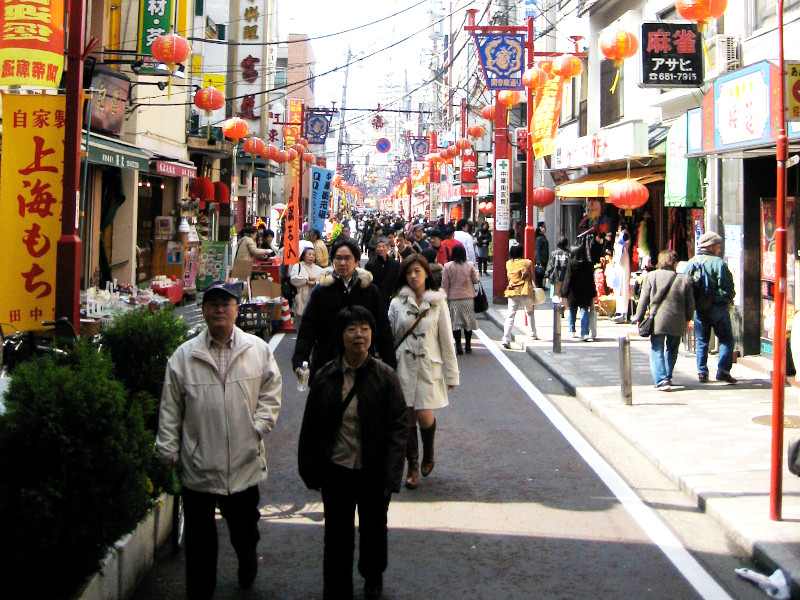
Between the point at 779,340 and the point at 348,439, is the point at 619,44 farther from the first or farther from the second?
the point at 348,439

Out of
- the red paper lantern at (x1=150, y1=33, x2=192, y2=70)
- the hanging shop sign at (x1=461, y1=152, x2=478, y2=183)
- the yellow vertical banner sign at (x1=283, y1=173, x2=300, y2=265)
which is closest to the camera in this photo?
the red paper lantern at (x1=150, y1=33, x2=192, y2=70)

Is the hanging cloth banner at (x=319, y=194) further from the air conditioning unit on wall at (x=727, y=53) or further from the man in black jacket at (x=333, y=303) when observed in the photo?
the man in black jacket at (x=333, y=303)

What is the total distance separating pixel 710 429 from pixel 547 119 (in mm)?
11566

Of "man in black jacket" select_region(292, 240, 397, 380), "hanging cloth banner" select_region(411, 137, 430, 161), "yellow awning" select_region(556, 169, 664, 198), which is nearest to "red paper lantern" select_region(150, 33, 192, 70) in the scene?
"yellow awning" select_region(556, 169, 664, 198)

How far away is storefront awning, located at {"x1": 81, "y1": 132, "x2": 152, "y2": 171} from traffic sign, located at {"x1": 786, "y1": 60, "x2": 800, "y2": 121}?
9797 mm

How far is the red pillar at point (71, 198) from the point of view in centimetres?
827

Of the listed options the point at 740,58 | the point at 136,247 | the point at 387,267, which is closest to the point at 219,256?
the point at 136,247

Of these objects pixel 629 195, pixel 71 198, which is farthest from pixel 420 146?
pixel 71 198

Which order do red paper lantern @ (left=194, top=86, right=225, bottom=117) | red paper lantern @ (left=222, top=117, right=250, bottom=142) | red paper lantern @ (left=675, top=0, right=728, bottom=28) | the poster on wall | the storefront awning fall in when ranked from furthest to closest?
1. the poster on wall
2. red paper lantern @ (left=222, top=117, right=250, bottom=142)
3. red paper lantern @ (left=194, top=86, right=225, bottom=117)
4. the storefront awning
5. red paper lantern @ (left=675, top=0, right=728, bottom=28)

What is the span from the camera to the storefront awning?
13984 mm

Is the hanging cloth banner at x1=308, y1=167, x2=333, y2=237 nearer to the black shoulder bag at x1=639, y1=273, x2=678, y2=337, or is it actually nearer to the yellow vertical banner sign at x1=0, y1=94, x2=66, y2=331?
the black shoulder bag at x1=639, y1=273, x2=678, y2=337

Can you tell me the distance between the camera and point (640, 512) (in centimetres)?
679

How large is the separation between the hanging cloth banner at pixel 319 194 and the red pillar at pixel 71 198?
1647 centimetres

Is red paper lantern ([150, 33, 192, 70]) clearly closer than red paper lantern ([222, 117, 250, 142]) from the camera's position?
Yes
